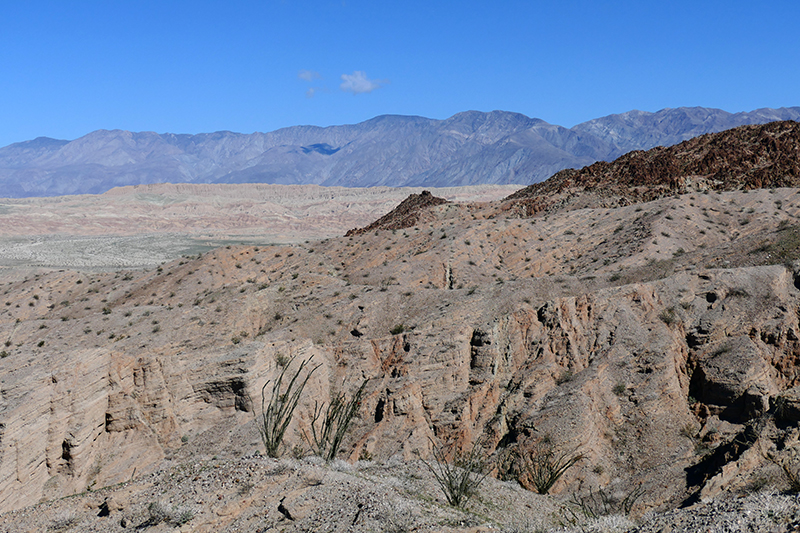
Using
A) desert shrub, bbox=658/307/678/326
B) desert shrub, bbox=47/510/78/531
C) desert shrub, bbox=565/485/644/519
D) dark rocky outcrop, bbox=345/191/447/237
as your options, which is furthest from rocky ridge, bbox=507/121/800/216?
desert shrub, bbox=47/510/78/531

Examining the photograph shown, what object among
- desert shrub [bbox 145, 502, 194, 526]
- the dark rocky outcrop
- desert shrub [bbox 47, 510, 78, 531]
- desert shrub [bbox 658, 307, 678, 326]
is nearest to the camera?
desert shrub [bbox 145, 502, 194, 526]

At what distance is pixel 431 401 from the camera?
58.3 feet

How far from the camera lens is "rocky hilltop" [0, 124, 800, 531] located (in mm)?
10312

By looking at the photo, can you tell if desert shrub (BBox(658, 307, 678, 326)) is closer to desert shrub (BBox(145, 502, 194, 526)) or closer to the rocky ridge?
desert shrub (BBox(145, 502, 194, 526))

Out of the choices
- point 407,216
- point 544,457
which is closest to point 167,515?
point 544,457

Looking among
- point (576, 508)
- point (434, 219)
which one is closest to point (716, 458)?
point (576, 508)

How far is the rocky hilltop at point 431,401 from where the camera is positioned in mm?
10312

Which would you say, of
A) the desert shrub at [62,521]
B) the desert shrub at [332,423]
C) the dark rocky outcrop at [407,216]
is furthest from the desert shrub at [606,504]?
the dark rocky outcrop at [407,216]

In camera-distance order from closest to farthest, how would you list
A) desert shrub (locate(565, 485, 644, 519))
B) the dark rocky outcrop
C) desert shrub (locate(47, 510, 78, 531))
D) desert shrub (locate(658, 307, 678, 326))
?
desert shrub (locate(47, 510, 78, 531))
desert shrub (locate(565, 485, 644, 519))
desert shrub (locate(658, 307, 678, 326))
the dark rocky outcrop

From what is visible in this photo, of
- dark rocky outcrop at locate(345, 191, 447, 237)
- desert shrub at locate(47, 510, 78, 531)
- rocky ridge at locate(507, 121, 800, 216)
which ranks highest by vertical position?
rocky ridge at locate(507, 121, 800, 216)

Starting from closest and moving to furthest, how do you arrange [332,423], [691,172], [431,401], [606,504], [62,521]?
[62,521] → [606,504] → [332,423] → [431,401] → [691,172]

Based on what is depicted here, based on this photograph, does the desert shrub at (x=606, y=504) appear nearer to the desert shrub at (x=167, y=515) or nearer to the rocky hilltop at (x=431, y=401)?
the rocky hilltop at (x=431, y=401)

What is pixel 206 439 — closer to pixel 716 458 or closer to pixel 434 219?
pixel 716 458

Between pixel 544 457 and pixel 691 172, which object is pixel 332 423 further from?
pixel 691 172
